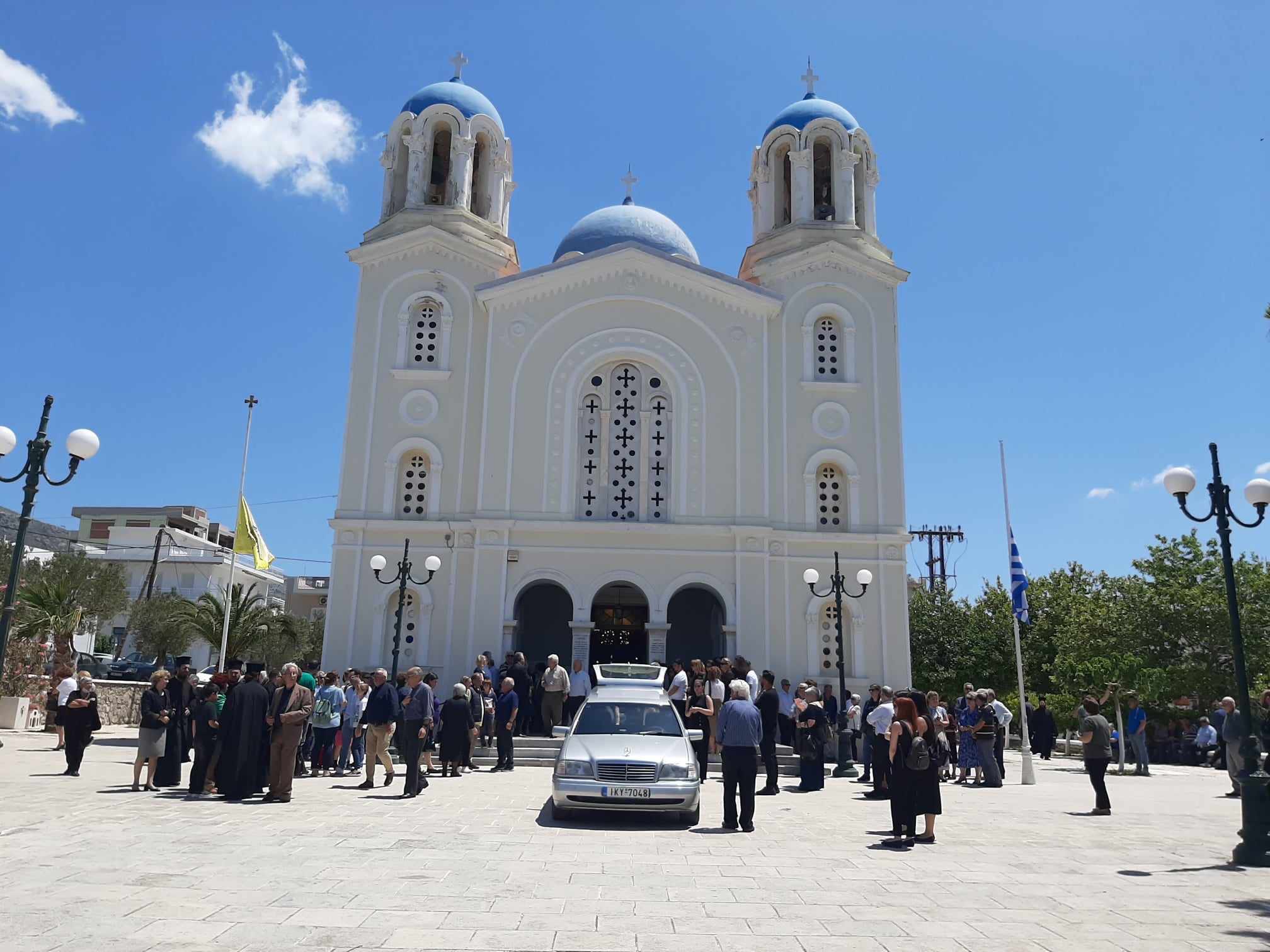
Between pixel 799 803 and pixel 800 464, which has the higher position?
pixel 800 464

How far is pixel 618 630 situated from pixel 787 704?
8.65 meters

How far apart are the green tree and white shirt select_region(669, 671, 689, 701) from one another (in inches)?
1282

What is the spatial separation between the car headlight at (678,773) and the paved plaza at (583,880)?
0.61 m

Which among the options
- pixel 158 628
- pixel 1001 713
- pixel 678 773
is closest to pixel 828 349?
pixel 1001 713

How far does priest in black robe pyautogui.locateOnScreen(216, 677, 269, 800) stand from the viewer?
12.7 m

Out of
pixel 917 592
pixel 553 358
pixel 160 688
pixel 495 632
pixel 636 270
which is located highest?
pixel 636 270

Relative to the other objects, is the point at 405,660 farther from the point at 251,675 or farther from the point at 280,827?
the point at 280,827

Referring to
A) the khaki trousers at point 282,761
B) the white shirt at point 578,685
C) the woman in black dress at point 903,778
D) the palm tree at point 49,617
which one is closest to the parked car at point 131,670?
the palm tree at point 49,617

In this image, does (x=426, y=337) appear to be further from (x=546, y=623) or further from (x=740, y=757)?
(x=740, y=757)

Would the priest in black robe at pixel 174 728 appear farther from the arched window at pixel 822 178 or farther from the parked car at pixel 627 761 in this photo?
the arched window at pixel 822 178

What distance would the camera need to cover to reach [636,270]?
1095 inches

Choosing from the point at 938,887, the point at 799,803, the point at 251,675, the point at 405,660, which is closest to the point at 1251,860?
the point at 938,887

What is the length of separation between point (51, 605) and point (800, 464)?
69.6 ft

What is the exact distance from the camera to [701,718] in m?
16.5
